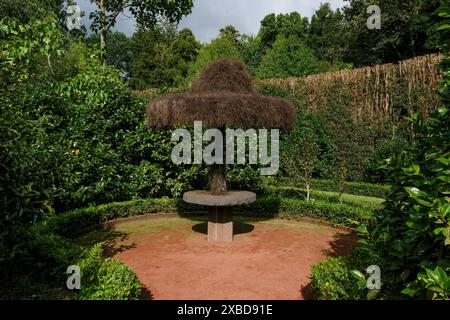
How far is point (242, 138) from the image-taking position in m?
14.7

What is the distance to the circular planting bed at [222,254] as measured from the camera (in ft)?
21.4

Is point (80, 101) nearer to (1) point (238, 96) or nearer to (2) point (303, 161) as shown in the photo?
(1) point (238, 96)

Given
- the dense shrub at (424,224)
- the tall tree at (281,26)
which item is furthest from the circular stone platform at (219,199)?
the tall tree at (281,26)

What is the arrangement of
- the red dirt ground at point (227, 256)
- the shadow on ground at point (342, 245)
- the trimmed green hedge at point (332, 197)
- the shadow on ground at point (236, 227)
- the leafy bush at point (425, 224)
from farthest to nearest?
the trimmed green hedge at point (332, 197)
the shadow on ground at point (236, 227)
the shadow on ground at point (342, 245)
the red dirt ground at point (227, 256)
the leafy bush at point (425, 224)

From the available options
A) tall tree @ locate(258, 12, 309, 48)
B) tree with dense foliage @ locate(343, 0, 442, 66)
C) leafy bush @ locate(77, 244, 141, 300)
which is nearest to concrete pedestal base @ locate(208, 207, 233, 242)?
leafy bush @ locate(77, 244, 141, 300)

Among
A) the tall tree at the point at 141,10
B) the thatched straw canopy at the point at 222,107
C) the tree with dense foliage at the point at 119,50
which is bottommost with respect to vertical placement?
the thatched straw canopy at the point at 222,107

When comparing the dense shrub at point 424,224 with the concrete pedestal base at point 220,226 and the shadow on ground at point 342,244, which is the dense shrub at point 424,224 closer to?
the shadow on ground at point 342,244

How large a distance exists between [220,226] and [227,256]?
126cm

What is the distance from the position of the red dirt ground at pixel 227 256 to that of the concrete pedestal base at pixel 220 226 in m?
0.27

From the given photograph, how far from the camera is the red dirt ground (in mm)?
6484

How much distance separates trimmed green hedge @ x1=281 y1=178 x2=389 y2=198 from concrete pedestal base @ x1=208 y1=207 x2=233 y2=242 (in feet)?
23.8

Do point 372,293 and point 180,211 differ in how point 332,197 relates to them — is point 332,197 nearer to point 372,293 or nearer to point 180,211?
point 180,211

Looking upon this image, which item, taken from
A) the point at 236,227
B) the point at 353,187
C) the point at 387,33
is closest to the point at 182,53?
the point at 387,33
